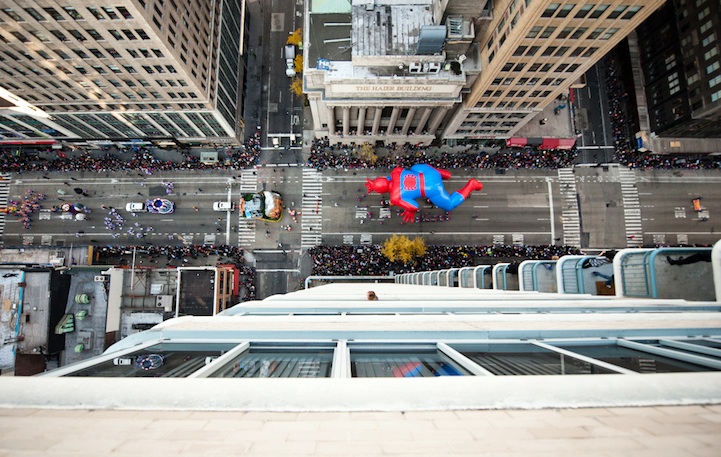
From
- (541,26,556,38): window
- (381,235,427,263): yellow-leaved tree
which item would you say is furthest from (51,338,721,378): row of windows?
(381,235,427,263): yellow-leaved tree

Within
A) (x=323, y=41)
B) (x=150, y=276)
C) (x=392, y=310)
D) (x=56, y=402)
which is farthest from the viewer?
(x=150, y=276)

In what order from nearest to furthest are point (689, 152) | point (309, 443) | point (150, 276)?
point (309, 443), point (150, 276), point (689, 152)

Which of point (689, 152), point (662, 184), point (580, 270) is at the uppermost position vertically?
point (689, 152)

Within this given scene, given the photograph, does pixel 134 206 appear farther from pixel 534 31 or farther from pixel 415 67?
pixel 534 31

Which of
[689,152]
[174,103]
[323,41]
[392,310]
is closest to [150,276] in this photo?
[174,103]

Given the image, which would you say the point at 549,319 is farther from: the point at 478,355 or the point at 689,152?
the point at 689,152

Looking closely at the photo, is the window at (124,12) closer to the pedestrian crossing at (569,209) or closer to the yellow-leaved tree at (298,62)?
the yellow-leaved tree at (298,62)

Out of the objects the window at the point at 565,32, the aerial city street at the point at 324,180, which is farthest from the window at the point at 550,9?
the aerial city street at the point at 324,180
